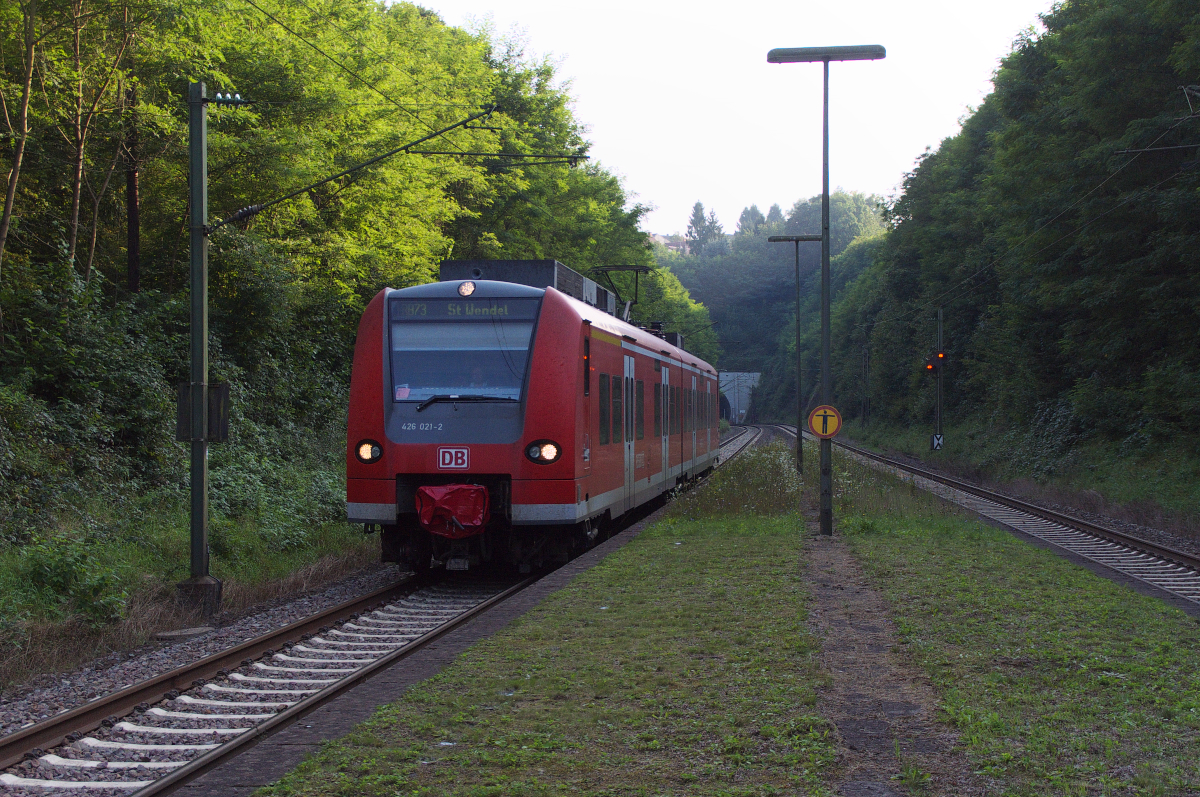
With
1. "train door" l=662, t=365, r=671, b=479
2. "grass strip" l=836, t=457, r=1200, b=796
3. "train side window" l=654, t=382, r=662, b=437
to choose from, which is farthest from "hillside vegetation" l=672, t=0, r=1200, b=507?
"grass strip" l=836, t=457, r=1200, b=796

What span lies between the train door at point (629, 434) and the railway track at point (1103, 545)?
6180 mm

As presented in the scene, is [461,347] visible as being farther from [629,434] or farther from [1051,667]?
[1051,667]

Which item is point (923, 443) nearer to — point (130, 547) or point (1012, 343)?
point (1012, 343)

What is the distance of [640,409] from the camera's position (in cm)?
1546

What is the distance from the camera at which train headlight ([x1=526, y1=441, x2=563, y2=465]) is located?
34.9ft

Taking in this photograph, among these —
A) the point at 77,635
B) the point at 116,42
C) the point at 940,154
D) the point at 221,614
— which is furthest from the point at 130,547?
the point at 940,154

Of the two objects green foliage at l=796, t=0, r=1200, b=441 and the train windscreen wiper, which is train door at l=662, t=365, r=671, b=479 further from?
green foliage at l=796, t=0, r=1200, b=441

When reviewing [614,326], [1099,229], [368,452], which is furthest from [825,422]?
[1099,229]

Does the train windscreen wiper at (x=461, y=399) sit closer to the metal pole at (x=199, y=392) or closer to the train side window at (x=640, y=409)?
the metal pole at (x=199, y=392)

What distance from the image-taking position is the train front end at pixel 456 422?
10.6 metres

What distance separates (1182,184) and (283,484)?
61.6 ft

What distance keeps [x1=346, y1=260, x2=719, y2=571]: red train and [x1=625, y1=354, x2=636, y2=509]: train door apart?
2141 millimetres

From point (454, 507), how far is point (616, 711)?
16.5 feet

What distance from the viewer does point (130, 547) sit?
36.2 feet
